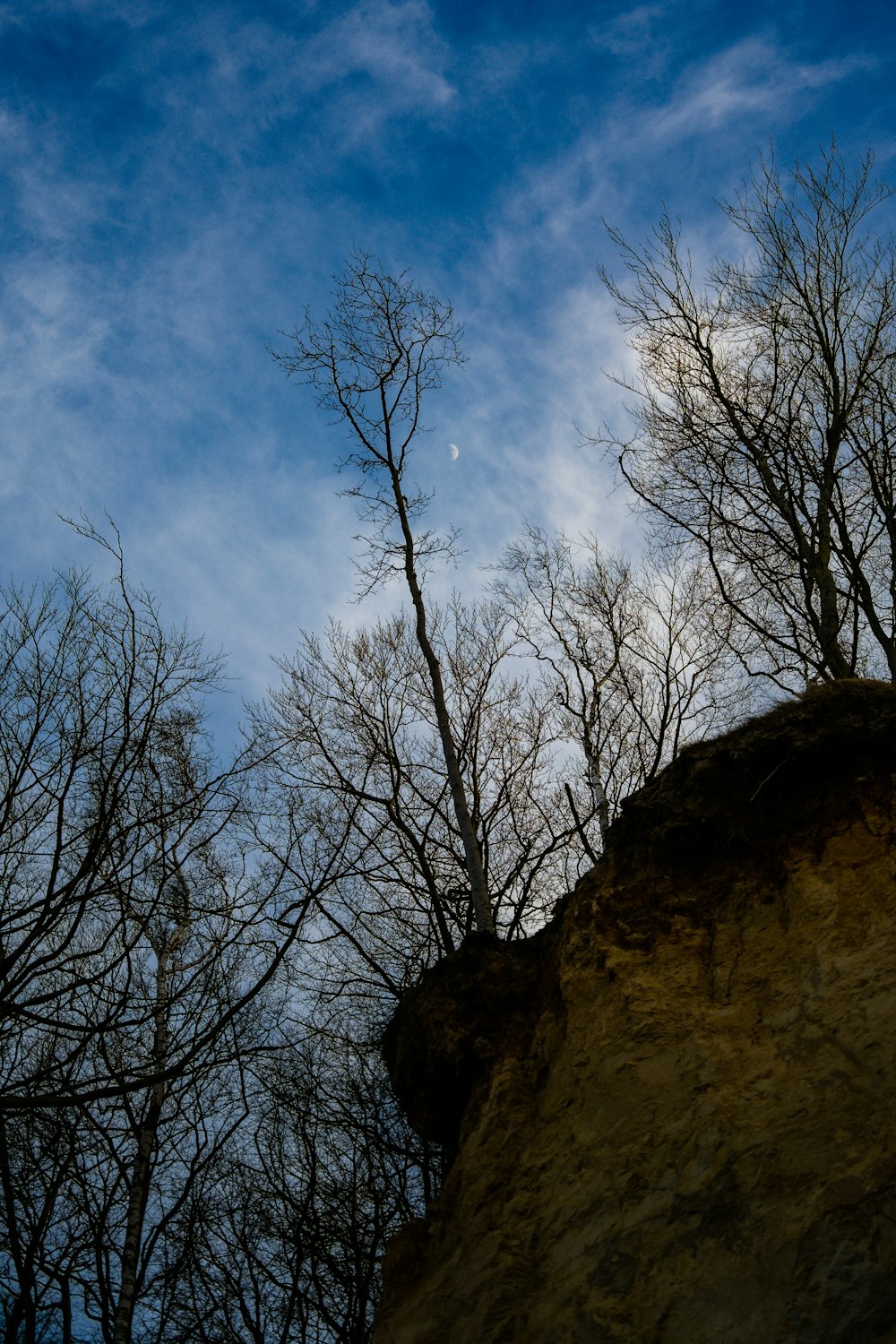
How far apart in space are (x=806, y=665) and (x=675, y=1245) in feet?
23.5

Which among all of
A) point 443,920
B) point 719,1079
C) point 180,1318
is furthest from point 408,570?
point 180,1318

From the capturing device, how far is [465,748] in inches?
523

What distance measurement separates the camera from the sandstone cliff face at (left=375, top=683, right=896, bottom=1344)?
4.36 metres

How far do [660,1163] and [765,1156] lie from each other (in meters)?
0.66

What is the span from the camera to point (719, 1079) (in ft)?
16.8

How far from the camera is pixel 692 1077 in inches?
207

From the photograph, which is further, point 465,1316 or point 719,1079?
point 465,1316

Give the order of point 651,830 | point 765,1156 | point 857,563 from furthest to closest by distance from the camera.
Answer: point 857,563, point 651,830, point 765,1156

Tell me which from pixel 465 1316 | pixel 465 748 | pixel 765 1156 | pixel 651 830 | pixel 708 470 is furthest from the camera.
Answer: pixel 465 748

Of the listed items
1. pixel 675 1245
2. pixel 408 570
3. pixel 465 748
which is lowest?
pixel 675 1245

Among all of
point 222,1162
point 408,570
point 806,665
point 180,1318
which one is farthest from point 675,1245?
point 180,1318

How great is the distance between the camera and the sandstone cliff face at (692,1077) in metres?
4.36

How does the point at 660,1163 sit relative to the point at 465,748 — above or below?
below

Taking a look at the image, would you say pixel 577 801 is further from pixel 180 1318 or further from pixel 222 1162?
pixel 180 1318
